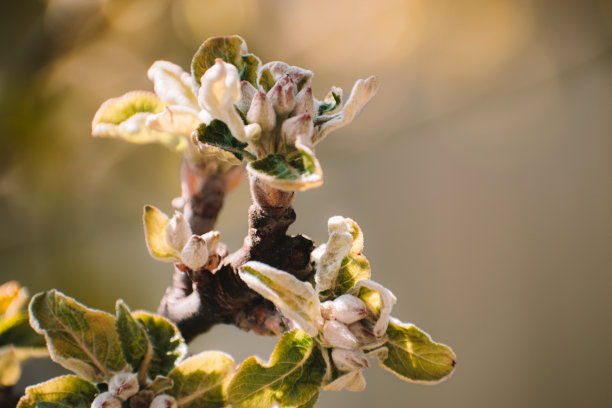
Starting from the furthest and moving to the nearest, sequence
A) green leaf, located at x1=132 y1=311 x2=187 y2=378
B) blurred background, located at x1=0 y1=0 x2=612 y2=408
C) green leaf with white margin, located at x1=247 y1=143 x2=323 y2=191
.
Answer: blurred background, located at x1=0 y1=0 x2=612 y2=408 → green leaf, located at x1=132 y1=311 x2=187 y2=378 → green leaf with white margin, located at x1=247 y1=143 x2=323 y2=191

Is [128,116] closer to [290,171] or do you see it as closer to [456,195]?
[290,171]

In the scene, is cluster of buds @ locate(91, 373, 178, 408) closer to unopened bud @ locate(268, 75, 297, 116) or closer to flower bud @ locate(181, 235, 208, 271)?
flower bud @ locate(181, 235, 208, 271)

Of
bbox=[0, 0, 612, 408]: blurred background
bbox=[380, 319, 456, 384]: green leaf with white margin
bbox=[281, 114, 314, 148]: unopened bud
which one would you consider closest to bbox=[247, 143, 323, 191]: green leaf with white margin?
bbox=[281, 114, 314, 148]: unopened bud

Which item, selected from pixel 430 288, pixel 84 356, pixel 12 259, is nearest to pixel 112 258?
pixel 12 259

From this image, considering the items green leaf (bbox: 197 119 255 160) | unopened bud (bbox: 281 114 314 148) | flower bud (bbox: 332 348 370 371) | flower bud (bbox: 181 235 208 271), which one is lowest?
flower bud (bbox: 332 348 370 371)

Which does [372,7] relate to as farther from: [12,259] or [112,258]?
[12,259]

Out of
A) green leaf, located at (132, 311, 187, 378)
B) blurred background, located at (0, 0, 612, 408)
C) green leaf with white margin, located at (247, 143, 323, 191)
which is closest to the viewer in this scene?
green leaf with white margin, located at (247, 143, 323, 191)
